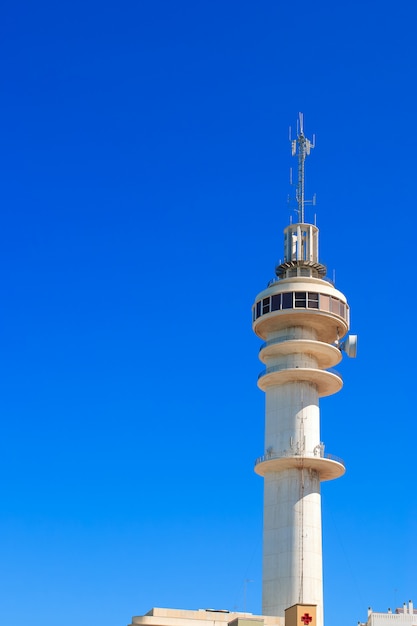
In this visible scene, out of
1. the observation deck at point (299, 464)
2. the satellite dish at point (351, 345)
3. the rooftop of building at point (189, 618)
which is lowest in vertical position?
the rooftop of building at point (189, 618)

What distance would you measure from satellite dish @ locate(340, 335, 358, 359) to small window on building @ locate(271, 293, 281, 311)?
7.06m

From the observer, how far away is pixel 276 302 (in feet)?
300

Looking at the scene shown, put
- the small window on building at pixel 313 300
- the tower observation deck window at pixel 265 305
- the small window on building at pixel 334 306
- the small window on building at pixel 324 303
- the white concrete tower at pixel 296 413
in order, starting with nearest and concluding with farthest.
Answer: the white concrete tower at pixel 296 413 < the small window on building at pixel 313 300 < the small window on building at pixel 324 303 < the small window on building at pixel 334 306 < the tower observation deck window at pixel 265 305

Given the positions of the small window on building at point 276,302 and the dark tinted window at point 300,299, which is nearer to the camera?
the dark tinted window at point 300,299

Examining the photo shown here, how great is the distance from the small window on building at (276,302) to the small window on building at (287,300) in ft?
1.37

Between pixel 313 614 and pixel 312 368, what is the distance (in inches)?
909

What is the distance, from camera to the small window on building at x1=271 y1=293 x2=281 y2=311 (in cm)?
9126

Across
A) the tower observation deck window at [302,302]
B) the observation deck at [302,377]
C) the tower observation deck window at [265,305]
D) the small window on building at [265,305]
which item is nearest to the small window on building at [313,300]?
the tower observation deck window at [302,302]

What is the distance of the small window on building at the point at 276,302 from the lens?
299ft

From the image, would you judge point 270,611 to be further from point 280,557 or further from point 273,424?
A: point 273,424

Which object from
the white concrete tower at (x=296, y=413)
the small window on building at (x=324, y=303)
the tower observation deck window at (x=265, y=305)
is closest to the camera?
the white concrete tower at (x=296, y=413)

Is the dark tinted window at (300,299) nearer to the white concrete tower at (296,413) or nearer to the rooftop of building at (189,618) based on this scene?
the white concrete tower at (296,413)

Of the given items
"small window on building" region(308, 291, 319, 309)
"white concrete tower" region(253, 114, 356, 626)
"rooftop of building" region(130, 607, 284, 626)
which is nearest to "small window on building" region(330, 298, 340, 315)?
"white concrete tower" region(253, 114, 356, 626)

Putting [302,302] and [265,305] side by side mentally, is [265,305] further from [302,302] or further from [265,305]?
[302,302]
